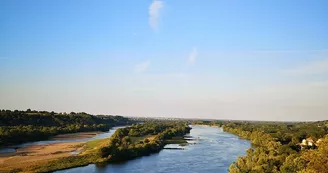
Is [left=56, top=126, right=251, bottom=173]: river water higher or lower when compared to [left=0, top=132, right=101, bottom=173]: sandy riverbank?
lower

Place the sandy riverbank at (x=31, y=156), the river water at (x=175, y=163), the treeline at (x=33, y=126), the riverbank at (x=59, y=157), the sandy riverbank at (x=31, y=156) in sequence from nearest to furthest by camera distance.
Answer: the riverbank at (x=59, y=157) < the sandy riverbank at (x=31, y=156) < the river water at (x=175, y=163) < the sandy riverbank at (x=31, y=156) < the treeline at (x=33, y=126)

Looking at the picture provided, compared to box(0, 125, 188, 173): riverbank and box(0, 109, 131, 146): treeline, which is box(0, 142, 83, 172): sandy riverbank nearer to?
box(0, 125, 188, 173): riverbank

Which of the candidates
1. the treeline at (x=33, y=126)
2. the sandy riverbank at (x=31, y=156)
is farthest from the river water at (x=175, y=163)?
the treeline at (x=33, y=126)

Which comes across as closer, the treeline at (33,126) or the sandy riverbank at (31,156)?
the sandy riverbank at (31,156)

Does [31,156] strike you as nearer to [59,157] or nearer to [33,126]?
[59,157]

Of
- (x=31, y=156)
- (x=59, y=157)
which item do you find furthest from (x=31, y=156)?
(x=59, y=157)

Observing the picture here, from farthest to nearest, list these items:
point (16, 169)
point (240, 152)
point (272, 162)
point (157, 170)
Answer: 1. point (240, 152)
2. point (157, 170)
3. point (16, 169)
4. point (272, 162)

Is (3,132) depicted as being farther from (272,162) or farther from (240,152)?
(272,162)

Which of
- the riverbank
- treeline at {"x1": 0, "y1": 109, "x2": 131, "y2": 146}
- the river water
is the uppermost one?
treeline at {"x1": 0, "y1": 109, "x2": 131, "y2": 146}

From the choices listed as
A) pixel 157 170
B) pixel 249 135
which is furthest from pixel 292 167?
pixel 249 135

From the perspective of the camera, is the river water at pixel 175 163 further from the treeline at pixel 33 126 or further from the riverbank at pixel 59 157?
the treeline at pixel 33 126

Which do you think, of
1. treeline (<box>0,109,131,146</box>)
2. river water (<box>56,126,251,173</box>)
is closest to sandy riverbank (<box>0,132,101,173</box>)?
river water (<box>56,126,251,173</box>)
